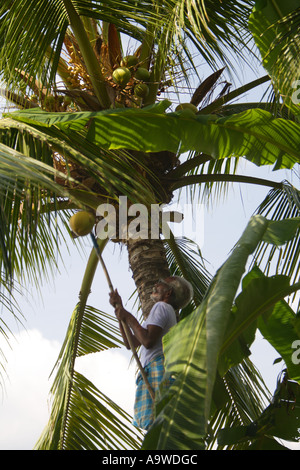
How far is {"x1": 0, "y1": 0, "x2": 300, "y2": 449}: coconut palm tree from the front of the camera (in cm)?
390

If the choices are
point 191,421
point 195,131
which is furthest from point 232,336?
point 195,131

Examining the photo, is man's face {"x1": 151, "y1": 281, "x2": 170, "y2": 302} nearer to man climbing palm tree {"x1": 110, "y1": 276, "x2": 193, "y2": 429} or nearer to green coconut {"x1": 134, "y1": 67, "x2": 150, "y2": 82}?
man climbing palm tree {"x1": 110, "y1": 276, "x2": 193, "y2": 429}

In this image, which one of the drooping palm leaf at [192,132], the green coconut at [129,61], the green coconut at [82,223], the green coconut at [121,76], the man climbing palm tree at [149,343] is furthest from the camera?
the green coconut at [129,61]

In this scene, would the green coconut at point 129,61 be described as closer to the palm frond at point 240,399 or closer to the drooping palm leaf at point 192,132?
the drooping palm leaf at point 192,132

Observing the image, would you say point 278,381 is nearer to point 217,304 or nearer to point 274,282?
point 274,282

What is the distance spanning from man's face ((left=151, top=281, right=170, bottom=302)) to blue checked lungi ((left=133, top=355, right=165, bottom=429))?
517 mm

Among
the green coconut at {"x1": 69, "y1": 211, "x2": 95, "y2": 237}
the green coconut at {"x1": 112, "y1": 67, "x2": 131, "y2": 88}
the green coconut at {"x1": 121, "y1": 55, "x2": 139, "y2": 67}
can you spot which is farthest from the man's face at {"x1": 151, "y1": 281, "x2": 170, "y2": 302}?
the green coconut at {"x1": 121, "y1": 55, "x2": 139, "y2": 67}

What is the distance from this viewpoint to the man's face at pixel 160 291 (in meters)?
→ 4.62

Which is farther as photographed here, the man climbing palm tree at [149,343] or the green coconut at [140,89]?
the green coconut at [140,89]

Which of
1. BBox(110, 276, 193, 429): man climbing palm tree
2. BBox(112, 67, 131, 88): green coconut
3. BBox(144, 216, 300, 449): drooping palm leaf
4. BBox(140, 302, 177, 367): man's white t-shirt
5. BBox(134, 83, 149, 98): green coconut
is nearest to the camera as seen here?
BBox(144, 216, 300, 449): drooping palm leaf

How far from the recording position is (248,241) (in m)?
3.27

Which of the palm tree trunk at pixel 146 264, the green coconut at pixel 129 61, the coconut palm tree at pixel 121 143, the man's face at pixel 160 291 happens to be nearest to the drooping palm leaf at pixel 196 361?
the coconut palm tree at pixel 121 143

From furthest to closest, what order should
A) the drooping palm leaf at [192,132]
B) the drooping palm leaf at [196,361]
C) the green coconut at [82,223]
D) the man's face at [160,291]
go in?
1. the man's face at [160,291]
2. the drooping palm leaf at [192,132]
3. the green coconut at [82,223]
4. the drooping palm leaf at [196,361]

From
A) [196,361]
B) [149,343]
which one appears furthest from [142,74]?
[196,361]
